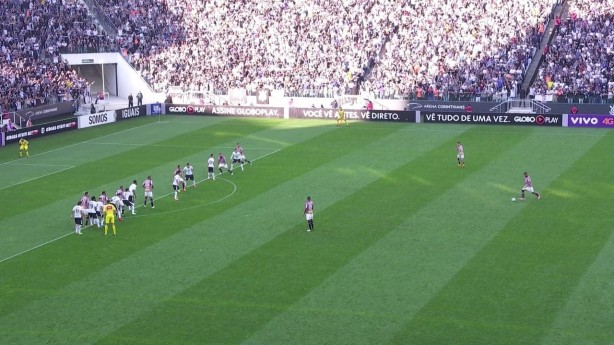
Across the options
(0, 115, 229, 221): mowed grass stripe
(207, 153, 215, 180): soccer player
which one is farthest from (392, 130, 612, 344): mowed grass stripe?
(0, 115, 229, 221): mowed grass stripe

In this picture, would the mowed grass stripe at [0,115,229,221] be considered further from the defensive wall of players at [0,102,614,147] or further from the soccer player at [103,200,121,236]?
the soccer player at [103,200,121,236]

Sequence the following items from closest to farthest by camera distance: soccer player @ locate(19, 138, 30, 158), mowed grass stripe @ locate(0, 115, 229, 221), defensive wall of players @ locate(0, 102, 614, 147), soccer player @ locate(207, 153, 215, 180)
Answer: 1. mowed grass stripe @ locate(0, 115, 229, 221)
2. soccer player @ locate(207, 153, 215, 180)
3. soccer player @ locate(19, 138, 30, 158)
4. defensive wall of players @ locate(0, 102, 614, 147)

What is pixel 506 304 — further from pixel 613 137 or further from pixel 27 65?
pixel 27 65

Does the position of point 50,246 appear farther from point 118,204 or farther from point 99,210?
point 118,204

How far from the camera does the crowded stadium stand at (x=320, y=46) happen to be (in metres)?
69.8

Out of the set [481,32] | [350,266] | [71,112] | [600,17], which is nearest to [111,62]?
[71,112]

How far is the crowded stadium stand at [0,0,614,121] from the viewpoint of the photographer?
69812 mm

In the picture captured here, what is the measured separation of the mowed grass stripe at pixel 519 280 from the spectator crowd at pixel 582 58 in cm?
2542

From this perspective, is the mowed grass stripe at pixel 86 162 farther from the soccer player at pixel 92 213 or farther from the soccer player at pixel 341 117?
the soccer player at pixel 341 117

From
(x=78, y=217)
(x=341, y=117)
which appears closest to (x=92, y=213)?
(x=78, y=217)

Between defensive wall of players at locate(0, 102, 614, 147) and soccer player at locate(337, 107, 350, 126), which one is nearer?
defensive wall of players at locate(0, 102, 614, 147)

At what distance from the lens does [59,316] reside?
88.7 ft

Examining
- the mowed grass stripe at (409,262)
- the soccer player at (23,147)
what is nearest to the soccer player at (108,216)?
the mowed grass stripe at (409,262)

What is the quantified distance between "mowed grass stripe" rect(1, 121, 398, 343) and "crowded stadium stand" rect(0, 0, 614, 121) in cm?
3239
